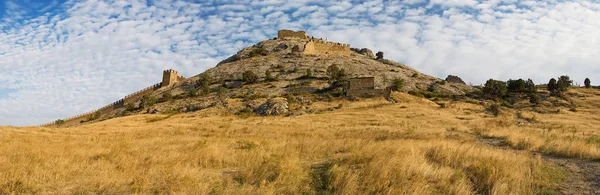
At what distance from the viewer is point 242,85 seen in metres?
64.9

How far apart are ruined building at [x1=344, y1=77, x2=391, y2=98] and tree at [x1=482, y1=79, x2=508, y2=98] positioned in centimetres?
1805

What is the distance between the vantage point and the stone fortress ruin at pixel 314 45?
83.6 meters

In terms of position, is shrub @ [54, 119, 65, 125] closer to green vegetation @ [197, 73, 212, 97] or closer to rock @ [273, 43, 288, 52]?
green vegetation @ [197, 73, 212, 97]

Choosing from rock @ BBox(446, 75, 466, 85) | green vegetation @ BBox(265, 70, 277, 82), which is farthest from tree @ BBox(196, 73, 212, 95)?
rock @ BBox(446, 75, 466, 85)

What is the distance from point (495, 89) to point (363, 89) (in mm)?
20878

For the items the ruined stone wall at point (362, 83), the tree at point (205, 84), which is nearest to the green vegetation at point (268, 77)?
the tree at point (205, 84)

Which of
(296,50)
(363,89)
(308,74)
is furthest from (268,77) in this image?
(363,89)

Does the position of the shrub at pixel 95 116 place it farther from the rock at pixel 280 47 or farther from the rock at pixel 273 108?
the rock at pixel 280 47

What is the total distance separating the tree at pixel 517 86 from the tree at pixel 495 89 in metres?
2.99

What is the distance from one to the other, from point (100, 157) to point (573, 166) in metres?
11.7

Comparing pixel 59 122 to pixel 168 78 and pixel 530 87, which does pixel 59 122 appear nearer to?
pixel 168 78

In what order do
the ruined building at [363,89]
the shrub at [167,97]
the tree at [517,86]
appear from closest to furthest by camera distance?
the ruined building at [363,89]
the tree at [517,86]
the shrub at [167,97]

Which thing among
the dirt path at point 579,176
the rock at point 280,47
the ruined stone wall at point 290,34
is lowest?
the dirt path at point 579,176

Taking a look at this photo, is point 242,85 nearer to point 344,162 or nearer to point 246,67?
point 246,67
